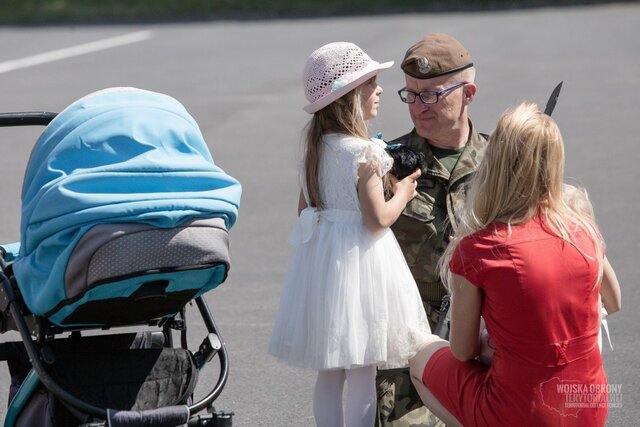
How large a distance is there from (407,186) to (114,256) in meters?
1.28

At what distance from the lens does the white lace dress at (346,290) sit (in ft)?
14.3

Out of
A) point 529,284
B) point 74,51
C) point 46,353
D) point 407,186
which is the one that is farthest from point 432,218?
point 74,51

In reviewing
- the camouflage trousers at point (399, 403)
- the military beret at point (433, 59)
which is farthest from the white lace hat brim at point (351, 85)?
the camouflage trousers at point (399, 403)

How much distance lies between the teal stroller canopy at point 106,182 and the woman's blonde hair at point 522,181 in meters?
0.84

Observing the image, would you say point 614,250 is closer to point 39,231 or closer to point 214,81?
point 39,231

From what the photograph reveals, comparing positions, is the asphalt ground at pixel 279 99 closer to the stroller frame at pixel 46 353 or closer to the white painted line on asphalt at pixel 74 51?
the white painted line on asphalt at pixel 74 51

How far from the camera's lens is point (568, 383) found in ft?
12.6

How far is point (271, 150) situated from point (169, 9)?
1703 cm

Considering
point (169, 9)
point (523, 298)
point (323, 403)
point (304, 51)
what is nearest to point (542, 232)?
point (523, 298)

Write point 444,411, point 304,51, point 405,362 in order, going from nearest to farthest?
point 444,411
point 405,362
point 304,51

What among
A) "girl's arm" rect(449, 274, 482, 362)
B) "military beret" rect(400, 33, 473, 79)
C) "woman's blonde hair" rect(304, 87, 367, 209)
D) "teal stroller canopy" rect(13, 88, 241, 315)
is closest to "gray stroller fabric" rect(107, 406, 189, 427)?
"teal stroller canopy" rect(13, 88, 241, 315)

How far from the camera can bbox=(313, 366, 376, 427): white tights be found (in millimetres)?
4469

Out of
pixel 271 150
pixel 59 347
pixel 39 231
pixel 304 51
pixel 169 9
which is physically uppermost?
pixel 39 231

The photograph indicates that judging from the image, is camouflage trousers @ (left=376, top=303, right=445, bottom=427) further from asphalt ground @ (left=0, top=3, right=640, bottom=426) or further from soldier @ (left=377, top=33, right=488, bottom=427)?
asphalt ground @ (left=0, top=3, right=640, bottom=426)
